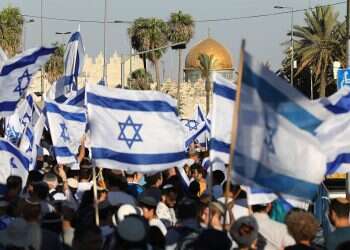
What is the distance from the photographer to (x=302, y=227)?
274 inches

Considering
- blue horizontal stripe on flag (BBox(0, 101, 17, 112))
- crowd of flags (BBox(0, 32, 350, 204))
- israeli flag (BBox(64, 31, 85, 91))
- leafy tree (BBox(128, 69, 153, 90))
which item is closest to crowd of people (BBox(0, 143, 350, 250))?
crowd of flags (BBox(0, 32, 350, 204))

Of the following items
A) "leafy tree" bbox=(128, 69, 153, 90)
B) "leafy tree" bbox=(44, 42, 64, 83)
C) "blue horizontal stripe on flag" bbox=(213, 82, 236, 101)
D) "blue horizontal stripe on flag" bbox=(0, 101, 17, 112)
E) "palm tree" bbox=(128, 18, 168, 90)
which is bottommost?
"leafy tree" bbox=(128, 69, 153, 90)

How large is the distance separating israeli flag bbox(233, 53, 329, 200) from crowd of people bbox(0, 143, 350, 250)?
22 centimetres

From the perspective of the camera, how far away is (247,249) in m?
7.00

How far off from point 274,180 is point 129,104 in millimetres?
3069

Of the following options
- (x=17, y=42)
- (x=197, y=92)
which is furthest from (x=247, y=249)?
(x=197, y=92)

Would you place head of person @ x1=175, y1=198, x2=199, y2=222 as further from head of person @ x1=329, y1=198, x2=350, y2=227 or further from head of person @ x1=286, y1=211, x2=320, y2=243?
head of person @ x1=286, y1=211, x2=320, y2=243

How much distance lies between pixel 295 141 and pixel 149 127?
3.01 meters

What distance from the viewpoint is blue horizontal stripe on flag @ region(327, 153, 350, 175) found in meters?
10.3

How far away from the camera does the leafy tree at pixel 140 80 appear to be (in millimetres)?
82644

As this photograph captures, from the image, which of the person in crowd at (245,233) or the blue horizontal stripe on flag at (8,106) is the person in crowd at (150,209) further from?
the blue horizontal stripe on flag at (8,106)

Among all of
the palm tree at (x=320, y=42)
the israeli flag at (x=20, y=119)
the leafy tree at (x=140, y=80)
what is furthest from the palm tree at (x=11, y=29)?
the israeli flag at (x=20, y=119)

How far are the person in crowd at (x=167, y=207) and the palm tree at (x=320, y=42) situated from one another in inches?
1740

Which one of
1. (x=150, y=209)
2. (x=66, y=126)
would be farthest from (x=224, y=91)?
(x=66, y=126)
